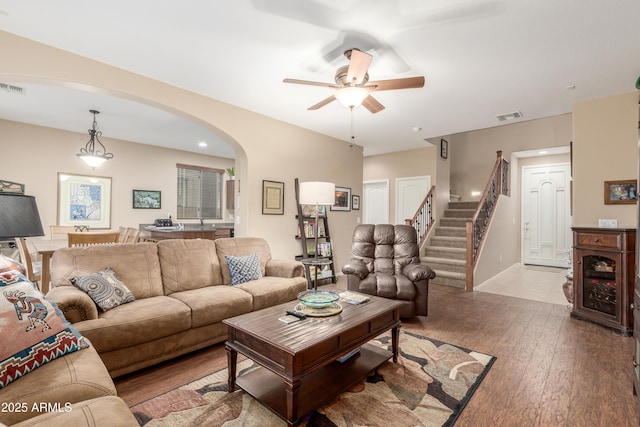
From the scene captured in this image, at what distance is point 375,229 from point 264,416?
8.90 ft

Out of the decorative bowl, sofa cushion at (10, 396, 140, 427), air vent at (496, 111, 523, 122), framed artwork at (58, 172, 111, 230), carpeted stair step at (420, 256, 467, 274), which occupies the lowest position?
carpeted stair step at (420, 256, 467, 274)

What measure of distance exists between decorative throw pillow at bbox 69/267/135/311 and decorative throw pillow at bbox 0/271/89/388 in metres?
0.71

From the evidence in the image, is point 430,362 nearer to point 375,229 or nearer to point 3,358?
point 375,229

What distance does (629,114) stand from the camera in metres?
3.55

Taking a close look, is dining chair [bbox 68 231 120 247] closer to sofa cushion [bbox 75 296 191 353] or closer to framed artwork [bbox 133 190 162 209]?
sofa cushion [bbox 75 296 191 353]

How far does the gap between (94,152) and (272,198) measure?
3.36 m

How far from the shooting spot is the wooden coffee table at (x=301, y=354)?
5.40 ft

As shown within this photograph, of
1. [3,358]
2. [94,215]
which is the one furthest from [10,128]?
[3,358]

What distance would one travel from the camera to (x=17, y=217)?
158cm

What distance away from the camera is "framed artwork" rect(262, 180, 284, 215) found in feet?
14.8

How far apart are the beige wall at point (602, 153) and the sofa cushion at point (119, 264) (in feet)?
16.5

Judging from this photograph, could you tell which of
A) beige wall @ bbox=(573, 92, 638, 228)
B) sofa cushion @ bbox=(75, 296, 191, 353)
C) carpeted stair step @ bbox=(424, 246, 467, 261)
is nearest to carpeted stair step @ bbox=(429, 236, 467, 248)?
carpeted stair step @ bbox=(424, 246, 467, 261)

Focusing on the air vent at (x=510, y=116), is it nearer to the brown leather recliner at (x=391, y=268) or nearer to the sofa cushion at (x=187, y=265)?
the brown leather recliner at (x=391, y=268)

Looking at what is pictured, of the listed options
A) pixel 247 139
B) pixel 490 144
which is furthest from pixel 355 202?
pixel 490 144
